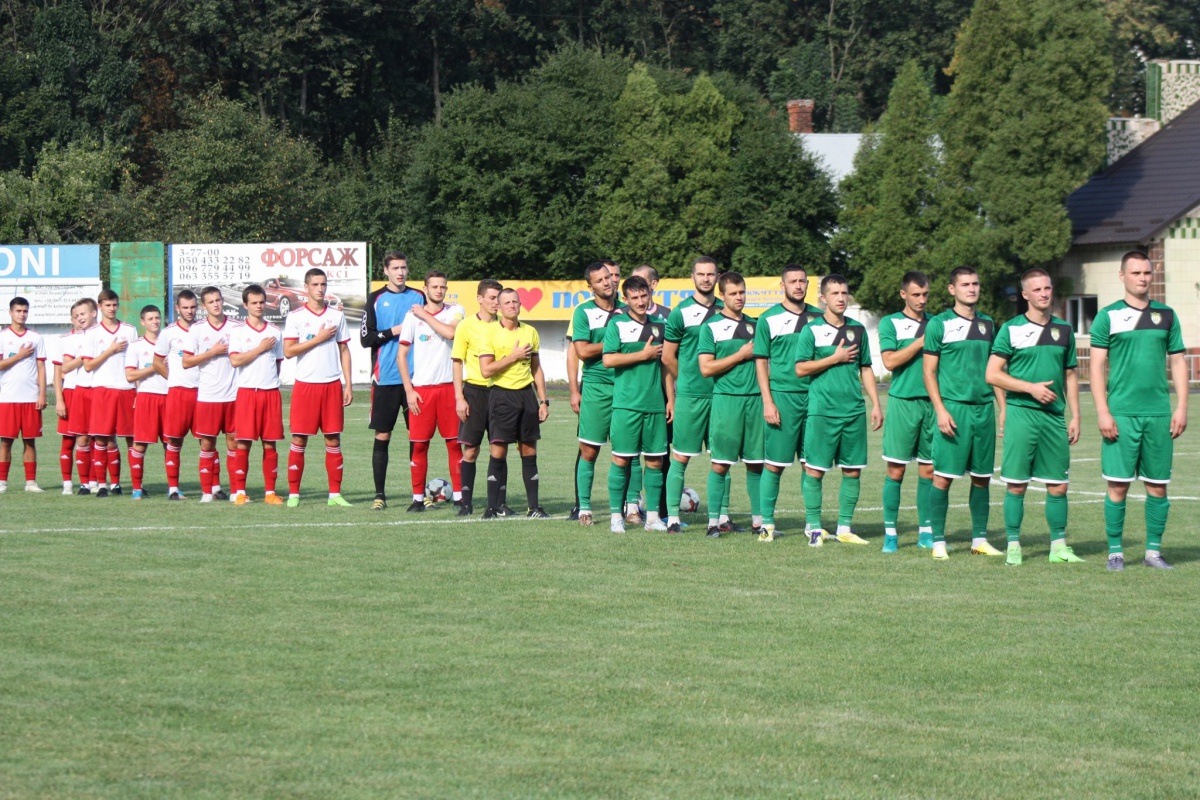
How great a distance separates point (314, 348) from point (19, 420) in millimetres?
4128

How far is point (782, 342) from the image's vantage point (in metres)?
11.9

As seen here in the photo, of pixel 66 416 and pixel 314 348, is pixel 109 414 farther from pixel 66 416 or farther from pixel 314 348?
pixel 314 348

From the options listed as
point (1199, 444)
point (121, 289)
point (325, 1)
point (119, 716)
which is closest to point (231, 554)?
point (119, 716)

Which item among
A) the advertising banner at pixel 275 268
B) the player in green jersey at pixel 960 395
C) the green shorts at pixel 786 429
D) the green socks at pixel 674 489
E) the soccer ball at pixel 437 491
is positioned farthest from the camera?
the advertising banner at pixel 275 268

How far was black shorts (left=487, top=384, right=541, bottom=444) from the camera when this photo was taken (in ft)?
42.3

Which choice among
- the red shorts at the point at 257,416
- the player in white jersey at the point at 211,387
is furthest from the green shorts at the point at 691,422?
the player in white jersey at the point at 211,387

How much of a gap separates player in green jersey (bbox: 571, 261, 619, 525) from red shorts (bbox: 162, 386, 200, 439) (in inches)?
184

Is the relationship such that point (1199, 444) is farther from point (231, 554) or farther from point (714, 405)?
point (231, 554)

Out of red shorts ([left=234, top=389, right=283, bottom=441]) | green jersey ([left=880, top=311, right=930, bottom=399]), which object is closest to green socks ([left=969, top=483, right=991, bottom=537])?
green jersey ([left=880, top=311, right=930, bottom=399])

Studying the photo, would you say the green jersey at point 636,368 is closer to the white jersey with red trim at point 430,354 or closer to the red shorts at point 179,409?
the white jersey with red trim at point 430,354

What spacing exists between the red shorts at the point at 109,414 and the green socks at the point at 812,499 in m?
7.92

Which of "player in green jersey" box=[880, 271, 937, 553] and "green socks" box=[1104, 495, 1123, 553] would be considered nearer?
"green socks" box=[1104, 495, 1123, 553]

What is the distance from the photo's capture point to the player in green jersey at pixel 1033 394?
10602 millimetres

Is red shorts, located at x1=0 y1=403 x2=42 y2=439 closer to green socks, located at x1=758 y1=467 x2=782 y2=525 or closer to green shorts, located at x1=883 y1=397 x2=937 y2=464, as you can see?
green socks, located at x1=758 y1=467 x2=782 y2=525
